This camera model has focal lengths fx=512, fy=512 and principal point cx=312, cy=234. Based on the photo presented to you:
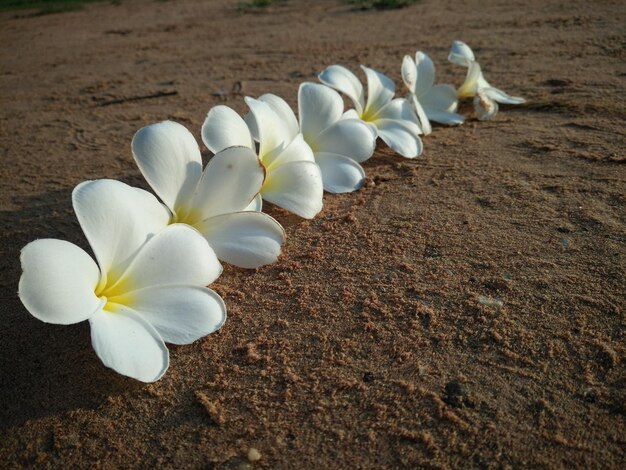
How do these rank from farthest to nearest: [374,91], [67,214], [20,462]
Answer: [374,91] → [67,214] → [20,462]

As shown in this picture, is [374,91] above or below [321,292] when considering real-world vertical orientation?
above

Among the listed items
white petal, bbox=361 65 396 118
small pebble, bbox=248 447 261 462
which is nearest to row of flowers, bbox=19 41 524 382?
white petal, bbox=361 65 396 118

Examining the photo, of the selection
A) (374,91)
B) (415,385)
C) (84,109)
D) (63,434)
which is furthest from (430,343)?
(84,109)

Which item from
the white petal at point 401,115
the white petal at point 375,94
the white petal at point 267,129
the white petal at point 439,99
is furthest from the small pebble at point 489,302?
the white petal at point 439,99

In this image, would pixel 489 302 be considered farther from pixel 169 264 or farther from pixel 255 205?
pixel 169 264

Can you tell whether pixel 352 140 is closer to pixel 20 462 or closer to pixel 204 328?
pixel 204 328

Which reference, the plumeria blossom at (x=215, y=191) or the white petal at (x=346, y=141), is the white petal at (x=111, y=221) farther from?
the white petal at (x=346, y=141)

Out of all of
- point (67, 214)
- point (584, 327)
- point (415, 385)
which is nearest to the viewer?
point (415, 385)
